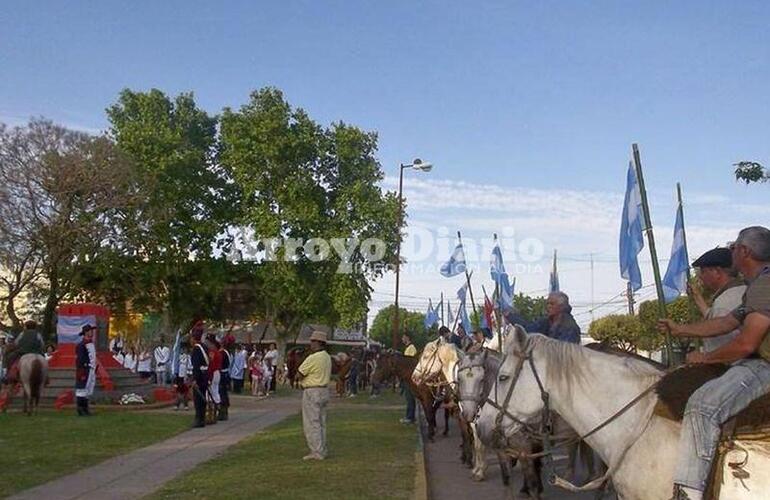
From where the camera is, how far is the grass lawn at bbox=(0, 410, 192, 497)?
39.2 feet

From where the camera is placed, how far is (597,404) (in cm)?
568

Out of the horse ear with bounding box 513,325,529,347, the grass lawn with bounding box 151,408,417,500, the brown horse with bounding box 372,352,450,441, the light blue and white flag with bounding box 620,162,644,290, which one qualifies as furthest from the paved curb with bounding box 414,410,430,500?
the horse ear with bounding box 513,325,529,347

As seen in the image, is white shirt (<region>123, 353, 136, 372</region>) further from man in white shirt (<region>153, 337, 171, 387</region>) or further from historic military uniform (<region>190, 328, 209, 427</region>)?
historic military uniform (<region>190, 328, 209, 427</region>)

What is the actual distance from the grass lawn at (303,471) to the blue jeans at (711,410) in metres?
5.55

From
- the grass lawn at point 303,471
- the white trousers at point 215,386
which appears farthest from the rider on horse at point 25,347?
the grass lawn at point 303,471

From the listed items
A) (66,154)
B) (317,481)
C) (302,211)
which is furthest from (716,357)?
(302,211)

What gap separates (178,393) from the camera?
25.3m

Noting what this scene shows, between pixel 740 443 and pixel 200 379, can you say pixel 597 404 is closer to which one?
pixel 740 443

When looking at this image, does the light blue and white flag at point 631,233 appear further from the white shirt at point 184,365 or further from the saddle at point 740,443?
the white shirt at point 184,365

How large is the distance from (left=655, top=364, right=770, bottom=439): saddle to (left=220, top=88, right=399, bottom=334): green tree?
38.2 metres

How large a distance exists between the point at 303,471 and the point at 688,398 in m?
7.58

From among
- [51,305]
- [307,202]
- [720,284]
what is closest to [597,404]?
[720,284]

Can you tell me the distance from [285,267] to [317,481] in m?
33.3

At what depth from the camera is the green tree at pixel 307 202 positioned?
4422cm
